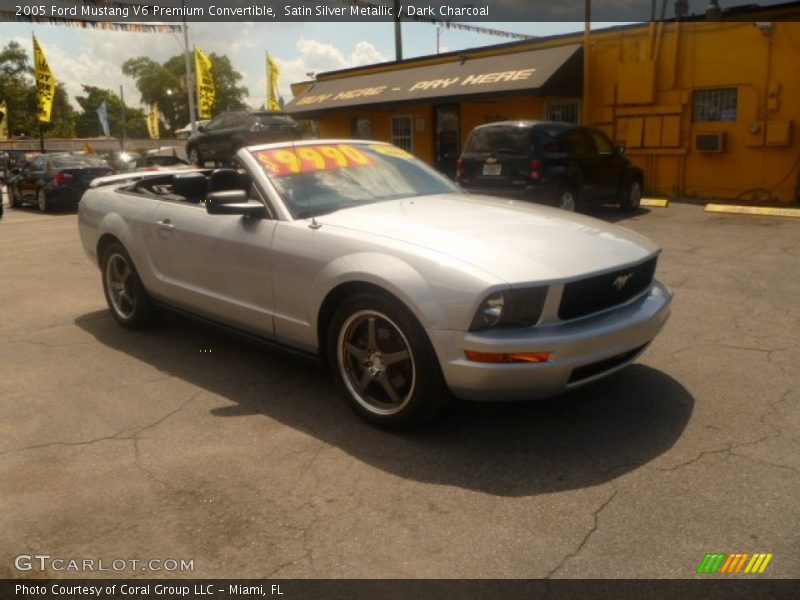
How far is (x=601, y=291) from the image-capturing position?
3635 millimetres

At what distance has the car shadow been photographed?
132 inches

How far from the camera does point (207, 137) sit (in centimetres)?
2080

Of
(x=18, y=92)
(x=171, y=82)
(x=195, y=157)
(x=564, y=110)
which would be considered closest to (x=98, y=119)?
(x=171, y=82)

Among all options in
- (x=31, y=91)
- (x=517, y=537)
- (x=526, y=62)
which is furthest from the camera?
(x=31, y=91)

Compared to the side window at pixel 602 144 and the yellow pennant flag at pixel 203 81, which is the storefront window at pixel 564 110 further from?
the yellow pennant flag at pixel 203 81

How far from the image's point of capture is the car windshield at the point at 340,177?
443 centimetres

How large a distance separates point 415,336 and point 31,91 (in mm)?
72795

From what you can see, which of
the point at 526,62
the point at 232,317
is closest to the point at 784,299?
the point at 232,317

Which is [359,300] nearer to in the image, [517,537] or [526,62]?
[517,537]

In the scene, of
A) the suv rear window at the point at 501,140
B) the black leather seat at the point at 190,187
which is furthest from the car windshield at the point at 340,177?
the suv rear window at the point at 501,140

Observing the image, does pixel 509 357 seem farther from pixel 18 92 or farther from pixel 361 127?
pixel 18 92

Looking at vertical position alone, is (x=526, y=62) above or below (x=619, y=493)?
above

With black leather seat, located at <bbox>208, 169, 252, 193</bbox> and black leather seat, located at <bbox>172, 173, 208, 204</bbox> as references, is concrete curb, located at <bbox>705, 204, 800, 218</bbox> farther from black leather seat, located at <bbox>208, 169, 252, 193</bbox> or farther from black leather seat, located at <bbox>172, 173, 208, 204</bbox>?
black leather seat, located at <bbox>172, 173, 208, 204</bbox>
